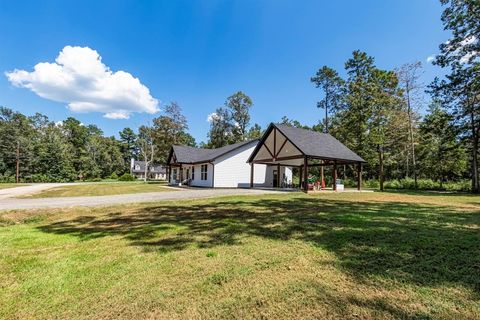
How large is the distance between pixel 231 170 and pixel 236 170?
59 centimetres

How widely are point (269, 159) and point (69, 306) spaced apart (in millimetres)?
19427

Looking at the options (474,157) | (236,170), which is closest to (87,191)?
(236,170)

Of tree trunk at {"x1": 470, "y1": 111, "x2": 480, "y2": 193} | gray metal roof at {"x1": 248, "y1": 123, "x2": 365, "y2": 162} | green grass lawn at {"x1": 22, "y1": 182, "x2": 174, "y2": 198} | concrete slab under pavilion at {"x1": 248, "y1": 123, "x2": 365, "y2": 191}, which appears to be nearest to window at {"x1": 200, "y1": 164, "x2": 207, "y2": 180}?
green grass lawn at {"x1": 22, "y1": 182, "x2": 174, "y2": 198}

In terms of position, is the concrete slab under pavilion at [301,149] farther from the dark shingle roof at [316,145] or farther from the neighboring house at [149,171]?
the neighboring house at [149,171]

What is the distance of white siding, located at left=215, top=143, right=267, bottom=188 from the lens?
23.9 m

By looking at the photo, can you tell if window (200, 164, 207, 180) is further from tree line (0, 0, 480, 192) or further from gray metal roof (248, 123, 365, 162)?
tree line (0, 0, 480, 192)

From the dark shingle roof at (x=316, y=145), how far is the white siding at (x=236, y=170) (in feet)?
19.9

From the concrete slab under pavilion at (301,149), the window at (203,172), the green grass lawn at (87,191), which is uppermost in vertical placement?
the concrete slab under pavilion at (301,149)

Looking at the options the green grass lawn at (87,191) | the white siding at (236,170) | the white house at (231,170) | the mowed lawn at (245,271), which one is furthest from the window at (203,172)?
the mowed lawn at (245,271)

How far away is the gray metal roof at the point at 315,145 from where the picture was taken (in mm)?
18203

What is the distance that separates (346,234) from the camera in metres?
5.01

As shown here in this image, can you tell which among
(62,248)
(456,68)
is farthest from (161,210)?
(456,68)

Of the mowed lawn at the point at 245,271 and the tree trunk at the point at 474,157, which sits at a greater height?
the tree trunk at the point at 474,157

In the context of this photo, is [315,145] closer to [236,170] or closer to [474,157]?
[236,170]
